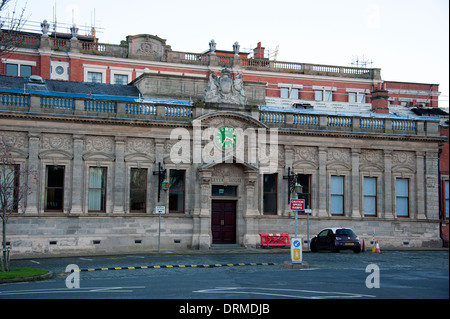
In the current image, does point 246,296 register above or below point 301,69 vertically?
below

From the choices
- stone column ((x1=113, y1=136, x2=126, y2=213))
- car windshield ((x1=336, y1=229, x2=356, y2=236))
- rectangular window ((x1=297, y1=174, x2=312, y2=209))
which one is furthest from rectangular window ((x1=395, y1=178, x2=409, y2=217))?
stone column ((x1=113, y1=136, x2=126, y2=213))

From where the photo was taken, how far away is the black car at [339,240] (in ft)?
110

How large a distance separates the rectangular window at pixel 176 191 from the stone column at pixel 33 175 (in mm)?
7297

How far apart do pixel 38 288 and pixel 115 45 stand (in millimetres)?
39198

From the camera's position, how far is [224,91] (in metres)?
37.5

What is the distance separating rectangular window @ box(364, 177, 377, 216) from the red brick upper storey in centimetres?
1007

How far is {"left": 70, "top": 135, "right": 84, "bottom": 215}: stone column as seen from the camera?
34.2 metres

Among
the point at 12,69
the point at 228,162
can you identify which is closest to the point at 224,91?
the point at 228,162

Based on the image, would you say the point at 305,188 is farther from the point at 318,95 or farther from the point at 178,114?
the point at 318,95

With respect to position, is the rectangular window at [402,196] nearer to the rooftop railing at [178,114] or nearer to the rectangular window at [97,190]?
the rooftop railing at [178,114]

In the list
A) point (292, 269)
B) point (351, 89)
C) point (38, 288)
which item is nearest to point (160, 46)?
point (351, 89)

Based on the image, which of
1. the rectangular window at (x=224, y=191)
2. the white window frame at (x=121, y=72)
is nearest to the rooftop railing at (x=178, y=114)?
the rectangular window at (x=224, y=191)

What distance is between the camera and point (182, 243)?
118ft
